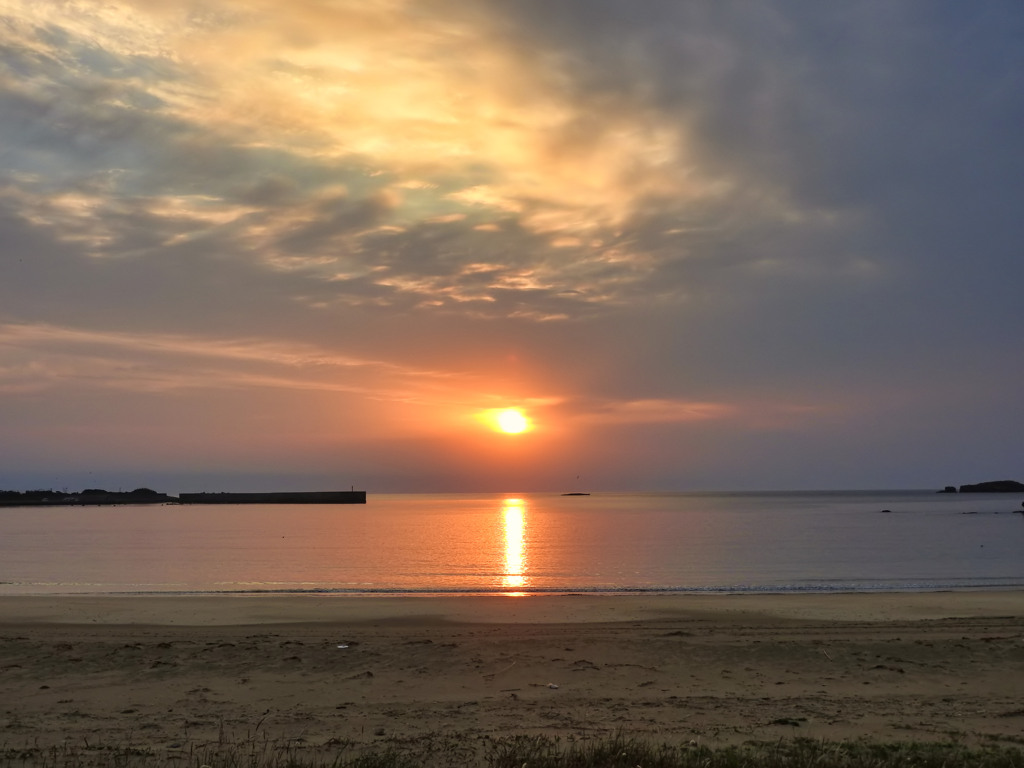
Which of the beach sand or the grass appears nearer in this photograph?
the grass

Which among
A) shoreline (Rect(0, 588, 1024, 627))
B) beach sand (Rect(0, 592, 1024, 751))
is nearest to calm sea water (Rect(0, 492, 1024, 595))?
shoreline (Rect(0, 588, 1024, 627))

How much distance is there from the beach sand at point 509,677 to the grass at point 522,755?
0.65 meters

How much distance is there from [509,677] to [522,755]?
738cm

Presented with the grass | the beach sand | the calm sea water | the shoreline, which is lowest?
the calm sea water

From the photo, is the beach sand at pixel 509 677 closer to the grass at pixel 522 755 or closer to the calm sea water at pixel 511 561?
the grass at pixel 522 755

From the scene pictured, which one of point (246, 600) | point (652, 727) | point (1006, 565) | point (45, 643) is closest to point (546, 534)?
point (1006, 565)

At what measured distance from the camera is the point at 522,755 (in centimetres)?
940

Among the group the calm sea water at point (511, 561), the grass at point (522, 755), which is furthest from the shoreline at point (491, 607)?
the grass at point (522, 755)

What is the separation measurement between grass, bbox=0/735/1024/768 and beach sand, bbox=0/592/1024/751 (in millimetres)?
649

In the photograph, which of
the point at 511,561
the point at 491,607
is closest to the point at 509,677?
the point at 491,607

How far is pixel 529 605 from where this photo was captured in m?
30.8

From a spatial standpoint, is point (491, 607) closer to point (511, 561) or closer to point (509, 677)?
point (509, 677)

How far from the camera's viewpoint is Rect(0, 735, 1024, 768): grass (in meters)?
8.81

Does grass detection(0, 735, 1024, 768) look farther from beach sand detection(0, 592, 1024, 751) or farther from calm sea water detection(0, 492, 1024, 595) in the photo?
calm sea water detection(0, 492, 1024, 595)
